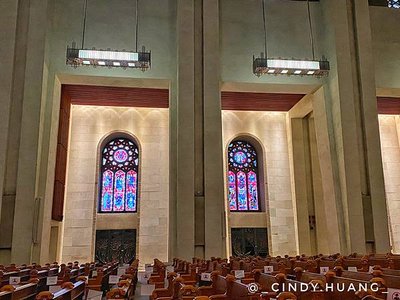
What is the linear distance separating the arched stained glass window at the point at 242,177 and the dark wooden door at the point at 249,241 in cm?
83

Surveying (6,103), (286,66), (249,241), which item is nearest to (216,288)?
(286,66)

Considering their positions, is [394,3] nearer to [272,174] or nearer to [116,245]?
[272,174]

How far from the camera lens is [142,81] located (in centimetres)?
1112

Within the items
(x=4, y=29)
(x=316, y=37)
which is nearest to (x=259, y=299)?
(x=4, y=29)

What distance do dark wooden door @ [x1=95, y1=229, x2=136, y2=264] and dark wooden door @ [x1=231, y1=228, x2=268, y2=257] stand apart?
3.56 meters

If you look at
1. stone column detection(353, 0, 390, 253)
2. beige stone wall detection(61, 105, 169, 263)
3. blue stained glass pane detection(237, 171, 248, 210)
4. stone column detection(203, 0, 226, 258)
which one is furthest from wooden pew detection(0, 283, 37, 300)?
blue stained glass pane detection(237, 171, 248, 210)

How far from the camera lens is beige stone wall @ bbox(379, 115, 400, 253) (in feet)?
48.6

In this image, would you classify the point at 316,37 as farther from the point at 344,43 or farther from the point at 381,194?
the point at 381,194

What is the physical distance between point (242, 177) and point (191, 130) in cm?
550

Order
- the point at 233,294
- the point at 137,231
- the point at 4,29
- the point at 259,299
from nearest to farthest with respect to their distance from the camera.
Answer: the point at 259,299
the point at 233,294
the point at 4,29
the point at 137,231

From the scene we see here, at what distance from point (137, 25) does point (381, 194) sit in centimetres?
794

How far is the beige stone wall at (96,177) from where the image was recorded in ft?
44.7

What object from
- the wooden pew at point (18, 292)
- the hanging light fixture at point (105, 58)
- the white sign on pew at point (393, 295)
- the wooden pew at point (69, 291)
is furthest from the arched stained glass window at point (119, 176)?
the white sign on pew at point (393, 295)

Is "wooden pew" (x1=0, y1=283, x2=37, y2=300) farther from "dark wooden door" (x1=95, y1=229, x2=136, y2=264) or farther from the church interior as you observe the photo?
"dark wooden door" (x1=95, y1=229, x2=136, y2=264)
